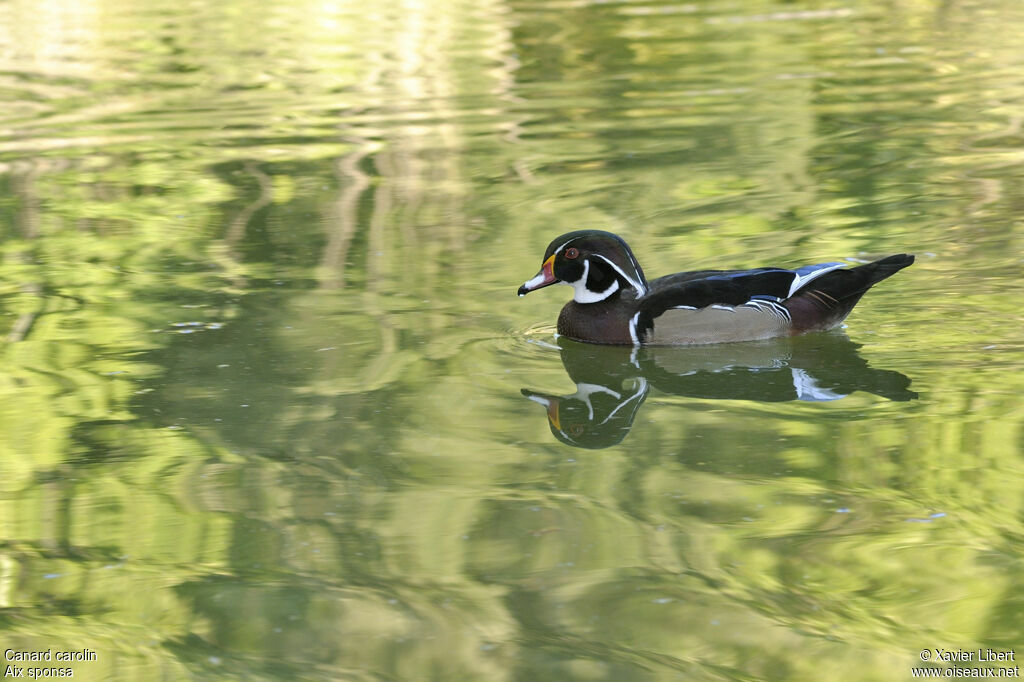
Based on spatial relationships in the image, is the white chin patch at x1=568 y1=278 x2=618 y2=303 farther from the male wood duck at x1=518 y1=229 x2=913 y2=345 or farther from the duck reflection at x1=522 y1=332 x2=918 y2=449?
the duck reflection at x1=522 y1=332 x2=918 y2=449

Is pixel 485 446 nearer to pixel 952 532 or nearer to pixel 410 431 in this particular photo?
pixel 410 431

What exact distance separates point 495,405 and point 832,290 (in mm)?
2211

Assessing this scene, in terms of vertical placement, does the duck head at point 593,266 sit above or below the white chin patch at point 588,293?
above

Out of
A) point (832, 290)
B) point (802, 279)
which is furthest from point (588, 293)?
point (832, 290)

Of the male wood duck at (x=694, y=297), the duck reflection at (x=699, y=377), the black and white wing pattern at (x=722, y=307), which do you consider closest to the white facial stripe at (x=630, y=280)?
the male wood duck at (x=694, y=297)

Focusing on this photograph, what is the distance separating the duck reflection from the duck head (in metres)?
0.34

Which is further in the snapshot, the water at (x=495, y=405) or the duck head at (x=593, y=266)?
the duck head at (x=593, y=266)

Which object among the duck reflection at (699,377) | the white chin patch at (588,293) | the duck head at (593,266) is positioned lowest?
the duck reflection at (699,377)

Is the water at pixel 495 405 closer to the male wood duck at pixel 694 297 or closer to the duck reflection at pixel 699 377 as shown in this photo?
the duck reflection at pixel 699 377

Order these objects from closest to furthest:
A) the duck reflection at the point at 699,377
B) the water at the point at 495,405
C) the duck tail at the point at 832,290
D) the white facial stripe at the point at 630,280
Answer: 1. the water at the point at 495,405
2. the duck reflection at the point at 699,377
3. the duck tail at the point at 832,290
4. the white facial stripe at the point at 630,280

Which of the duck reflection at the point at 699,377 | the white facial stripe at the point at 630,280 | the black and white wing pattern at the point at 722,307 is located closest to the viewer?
the duck reflection at the point at 699,377

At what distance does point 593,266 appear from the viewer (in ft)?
29.2

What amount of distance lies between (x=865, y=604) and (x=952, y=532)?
0.74m

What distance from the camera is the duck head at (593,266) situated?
8844mm
